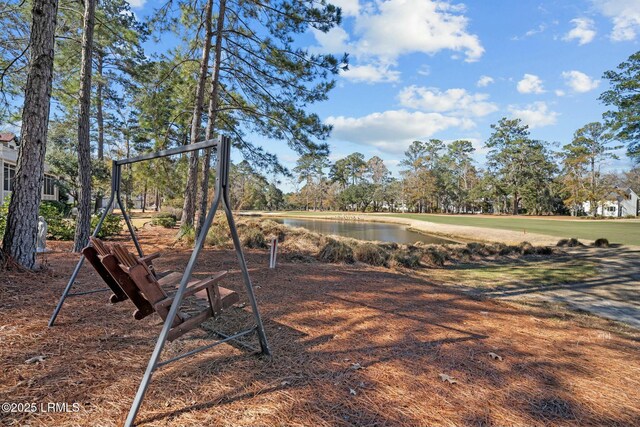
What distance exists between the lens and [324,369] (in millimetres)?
2154

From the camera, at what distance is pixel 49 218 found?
8.27 metres

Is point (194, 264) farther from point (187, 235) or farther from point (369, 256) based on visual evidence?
point (187, 235)

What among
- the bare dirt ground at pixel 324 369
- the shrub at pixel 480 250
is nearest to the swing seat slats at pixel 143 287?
the bare dirt ground at pixel 324 369

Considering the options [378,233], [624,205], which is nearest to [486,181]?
[624,205]

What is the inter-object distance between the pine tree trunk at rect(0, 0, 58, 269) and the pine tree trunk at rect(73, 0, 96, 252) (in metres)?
2.20

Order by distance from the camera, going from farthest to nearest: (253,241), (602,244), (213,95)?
(602,244), (253,241), (213,95)

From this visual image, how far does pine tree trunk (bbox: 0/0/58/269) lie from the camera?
12.4 ft

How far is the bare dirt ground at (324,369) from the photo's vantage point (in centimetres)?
169

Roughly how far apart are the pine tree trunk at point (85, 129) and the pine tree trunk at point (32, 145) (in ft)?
7.23

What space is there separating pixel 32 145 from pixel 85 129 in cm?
244

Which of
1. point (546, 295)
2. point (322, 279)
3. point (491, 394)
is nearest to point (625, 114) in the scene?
point (546, 295)

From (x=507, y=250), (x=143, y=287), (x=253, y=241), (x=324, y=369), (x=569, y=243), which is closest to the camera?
(x=143, y=287)

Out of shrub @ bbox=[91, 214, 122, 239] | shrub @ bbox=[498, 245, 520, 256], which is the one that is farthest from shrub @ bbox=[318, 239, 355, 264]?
shrub @ bbox=[498, 245, 520, 256]

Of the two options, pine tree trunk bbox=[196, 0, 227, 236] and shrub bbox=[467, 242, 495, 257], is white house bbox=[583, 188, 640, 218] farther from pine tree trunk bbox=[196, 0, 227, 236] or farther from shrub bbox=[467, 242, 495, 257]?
pine tree trunk bbox=[196, 0, 227, 236]
